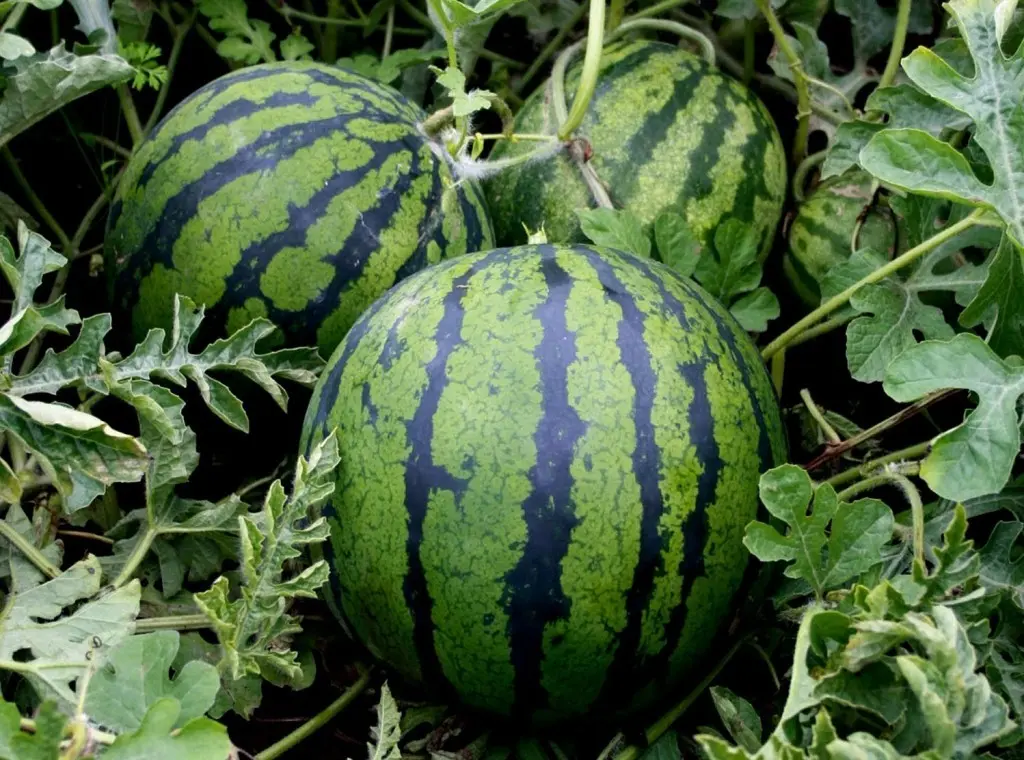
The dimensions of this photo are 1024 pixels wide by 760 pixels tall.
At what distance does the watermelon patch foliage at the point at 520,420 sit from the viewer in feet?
5.28

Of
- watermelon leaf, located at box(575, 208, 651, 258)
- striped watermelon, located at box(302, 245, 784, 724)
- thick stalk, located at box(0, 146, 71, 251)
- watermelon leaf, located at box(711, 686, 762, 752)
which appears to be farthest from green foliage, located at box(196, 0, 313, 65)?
watermelon leaf, located at box(711, 686, 762, 752)

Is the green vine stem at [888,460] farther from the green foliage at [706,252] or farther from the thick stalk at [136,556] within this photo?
the thick stalk at [136,556]

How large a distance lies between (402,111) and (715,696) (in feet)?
4.12

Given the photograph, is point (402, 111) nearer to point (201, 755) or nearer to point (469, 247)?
point (469, 247)

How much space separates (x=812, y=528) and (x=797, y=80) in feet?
4.20

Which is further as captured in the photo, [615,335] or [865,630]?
[615,335]

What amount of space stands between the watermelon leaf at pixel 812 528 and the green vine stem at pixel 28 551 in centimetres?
110

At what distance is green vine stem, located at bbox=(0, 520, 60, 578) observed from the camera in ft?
6.15

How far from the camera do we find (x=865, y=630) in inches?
54.6

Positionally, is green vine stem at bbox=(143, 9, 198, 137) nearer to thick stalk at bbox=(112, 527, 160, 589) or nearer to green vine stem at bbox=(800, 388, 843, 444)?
thick stalk at bbox=(112, 527, 160, 589)

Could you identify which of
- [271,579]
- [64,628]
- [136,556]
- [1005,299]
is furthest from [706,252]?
[64,628]

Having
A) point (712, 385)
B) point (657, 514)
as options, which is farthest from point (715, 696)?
point (712, 385)

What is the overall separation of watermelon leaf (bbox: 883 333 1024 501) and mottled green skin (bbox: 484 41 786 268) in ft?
2.47

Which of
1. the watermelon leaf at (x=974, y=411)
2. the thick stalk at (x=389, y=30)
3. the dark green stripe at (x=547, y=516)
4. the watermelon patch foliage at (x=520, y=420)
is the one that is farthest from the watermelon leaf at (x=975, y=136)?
the thick stalk at (x=389, y=30)
